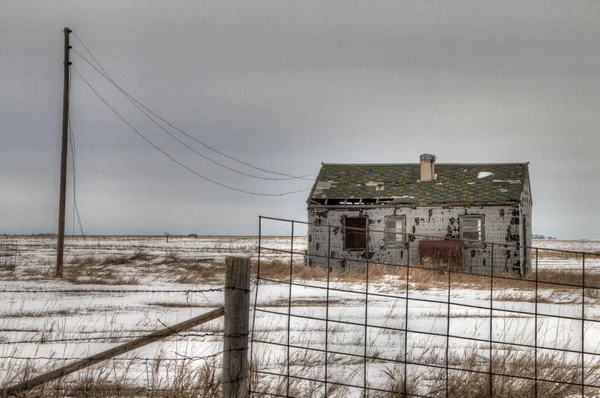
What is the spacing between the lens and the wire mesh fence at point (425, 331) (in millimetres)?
5871

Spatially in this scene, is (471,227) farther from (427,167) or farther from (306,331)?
(306,331)

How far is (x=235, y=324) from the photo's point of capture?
185 inches

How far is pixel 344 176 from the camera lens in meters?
29.9

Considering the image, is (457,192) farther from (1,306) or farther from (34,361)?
(34,361)

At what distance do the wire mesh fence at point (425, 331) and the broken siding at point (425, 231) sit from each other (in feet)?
0.43

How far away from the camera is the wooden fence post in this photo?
470 centimetres

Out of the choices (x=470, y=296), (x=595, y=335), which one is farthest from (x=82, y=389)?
(x=470, y=296)

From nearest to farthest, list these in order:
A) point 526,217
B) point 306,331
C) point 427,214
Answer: point 306,331, point 427,214, point 526,217

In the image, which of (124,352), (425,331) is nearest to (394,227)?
(425,331)

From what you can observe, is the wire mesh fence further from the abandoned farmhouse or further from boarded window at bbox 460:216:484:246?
boarded window at bbox 460:216:484:246

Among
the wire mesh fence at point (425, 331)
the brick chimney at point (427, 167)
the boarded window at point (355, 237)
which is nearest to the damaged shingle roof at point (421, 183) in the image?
the brick chimney at point (427, 167)

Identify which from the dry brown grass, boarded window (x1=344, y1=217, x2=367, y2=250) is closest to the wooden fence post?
the dry brown grass

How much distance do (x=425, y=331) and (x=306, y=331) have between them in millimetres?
2233

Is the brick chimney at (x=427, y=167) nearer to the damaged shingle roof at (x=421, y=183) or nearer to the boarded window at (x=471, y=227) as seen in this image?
the damaged shingle roof at (x=421, y=183)
